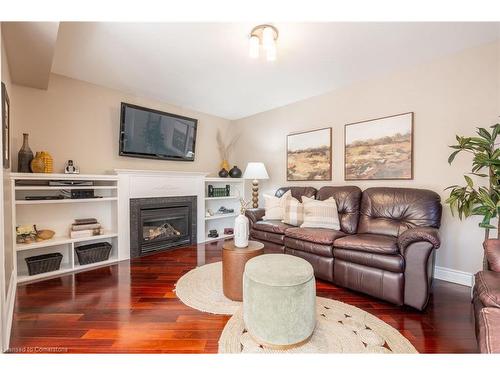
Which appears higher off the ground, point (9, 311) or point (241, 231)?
point (241, 231)

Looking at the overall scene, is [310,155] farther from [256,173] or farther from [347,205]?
[347,205]

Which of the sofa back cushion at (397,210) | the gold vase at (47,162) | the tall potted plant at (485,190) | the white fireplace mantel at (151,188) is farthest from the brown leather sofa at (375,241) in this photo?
the gold vase at (47,162)

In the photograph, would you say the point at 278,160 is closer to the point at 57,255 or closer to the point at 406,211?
the point at 406,211

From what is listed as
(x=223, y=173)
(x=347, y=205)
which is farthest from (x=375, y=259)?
(x=223, y=173)

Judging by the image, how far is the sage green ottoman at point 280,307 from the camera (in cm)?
135

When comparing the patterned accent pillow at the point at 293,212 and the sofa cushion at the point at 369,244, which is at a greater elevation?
the patterned accent pillow at the point at 293,212

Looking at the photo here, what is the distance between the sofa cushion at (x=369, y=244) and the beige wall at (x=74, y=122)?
307 centimetres

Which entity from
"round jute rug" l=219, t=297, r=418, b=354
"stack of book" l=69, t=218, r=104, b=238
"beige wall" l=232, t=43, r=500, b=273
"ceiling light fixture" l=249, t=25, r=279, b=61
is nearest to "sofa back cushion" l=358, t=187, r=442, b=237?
"beige wall" l=232, t=43, r=500, b=273

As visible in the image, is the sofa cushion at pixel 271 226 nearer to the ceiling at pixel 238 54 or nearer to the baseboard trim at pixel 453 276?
the baseboard trim at pixel 453 276

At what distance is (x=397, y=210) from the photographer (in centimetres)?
246

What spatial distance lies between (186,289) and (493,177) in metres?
2.83

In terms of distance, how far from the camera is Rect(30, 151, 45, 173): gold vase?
255cm

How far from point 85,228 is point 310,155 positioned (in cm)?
323
